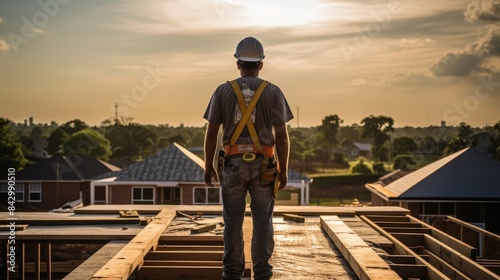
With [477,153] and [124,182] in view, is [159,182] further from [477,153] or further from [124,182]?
[477,153]

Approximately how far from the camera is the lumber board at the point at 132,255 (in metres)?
6.31

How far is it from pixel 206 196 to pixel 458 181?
1713 centimetres

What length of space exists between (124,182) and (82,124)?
78.9 meters

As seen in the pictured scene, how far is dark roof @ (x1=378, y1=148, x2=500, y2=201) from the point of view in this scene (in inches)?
1197

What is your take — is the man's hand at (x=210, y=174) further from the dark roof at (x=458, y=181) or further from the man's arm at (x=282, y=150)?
the dark roof at (x=458, y=181)

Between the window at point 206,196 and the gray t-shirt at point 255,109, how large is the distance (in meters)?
34.7

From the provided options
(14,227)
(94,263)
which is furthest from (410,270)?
(14,227)

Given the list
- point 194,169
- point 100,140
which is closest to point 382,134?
point 100,140

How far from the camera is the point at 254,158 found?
621cm

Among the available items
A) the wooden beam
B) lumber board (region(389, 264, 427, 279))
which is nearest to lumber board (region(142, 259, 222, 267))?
the wooden beam

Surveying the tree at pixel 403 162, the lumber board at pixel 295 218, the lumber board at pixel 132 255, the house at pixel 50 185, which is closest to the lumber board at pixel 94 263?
the lumber board at pixel 132 255

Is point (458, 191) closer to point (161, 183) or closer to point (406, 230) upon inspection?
point (161, 183)

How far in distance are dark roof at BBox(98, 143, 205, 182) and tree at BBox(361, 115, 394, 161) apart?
75460mm

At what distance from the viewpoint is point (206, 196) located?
1645 inches
